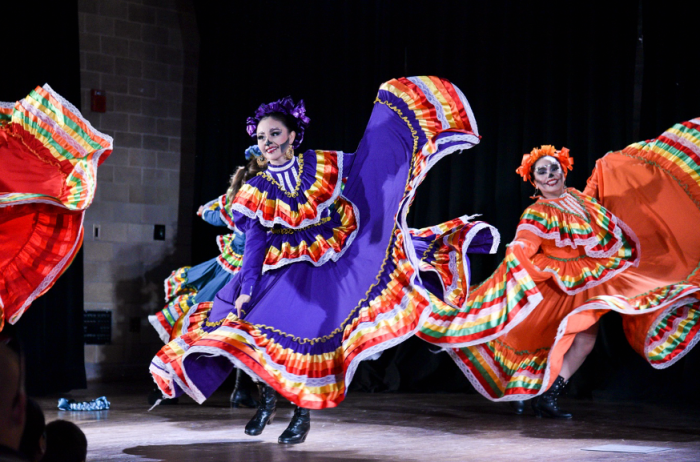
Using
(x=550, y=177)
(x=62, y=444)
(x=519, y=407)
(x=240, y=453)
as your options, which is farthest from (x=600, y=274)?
(x=62, y=444)

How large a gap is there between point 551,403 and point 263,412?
1.51 m

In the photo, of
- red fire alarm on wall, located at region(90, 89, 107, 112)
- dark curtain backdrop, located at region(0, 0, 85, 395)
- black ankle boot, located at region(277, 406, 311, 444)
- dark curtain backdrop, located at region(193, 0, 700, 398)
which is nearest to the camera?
black ankle boot, located at region(277, 406, 311, 444)

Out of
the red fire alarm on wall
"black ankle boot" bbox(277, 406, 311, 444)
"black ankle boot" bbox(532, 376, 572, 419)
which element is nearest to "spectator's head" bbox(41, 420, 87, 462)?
"black ankle boot" bbox(277, 406, 311, 444)

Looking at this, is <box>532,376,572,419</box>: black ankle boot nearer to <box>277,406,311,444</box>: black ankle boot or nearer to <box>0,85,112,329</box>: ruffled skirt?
<box>277,406,311,444</box>: black ankle boot

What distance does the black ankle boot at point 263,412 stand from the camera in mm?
3371

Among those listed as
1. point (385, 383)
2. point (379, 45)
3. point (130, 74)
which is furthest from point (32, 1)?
point (385, 383)

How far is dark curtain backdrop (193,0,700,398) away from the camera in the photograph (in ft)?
16.0

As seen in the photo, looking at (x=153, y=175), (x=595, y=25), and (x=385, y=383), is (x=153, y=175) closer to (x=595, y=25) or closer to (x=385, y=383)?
(x=385, y=383)

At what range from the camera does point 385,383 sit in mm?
5691

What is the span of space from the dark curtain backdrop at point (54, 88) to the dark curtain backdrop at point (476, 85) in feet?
3.82

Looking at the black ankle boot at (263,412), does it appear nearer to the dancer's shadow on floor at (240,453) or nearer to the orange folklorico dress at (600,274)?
the dancer's shadow on floor at (240,453)

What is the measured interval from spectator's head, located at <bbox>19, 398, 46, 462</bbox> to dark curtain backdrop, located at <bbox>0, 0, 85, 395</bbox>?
15.7ft

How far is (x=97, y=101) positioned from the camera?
6.44 metres

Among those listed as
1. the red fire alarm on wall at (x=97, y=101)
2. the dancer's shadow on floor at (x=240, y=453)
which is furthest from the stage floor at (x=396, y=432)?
the red fire alarm on wall at (x=97, y=101)
